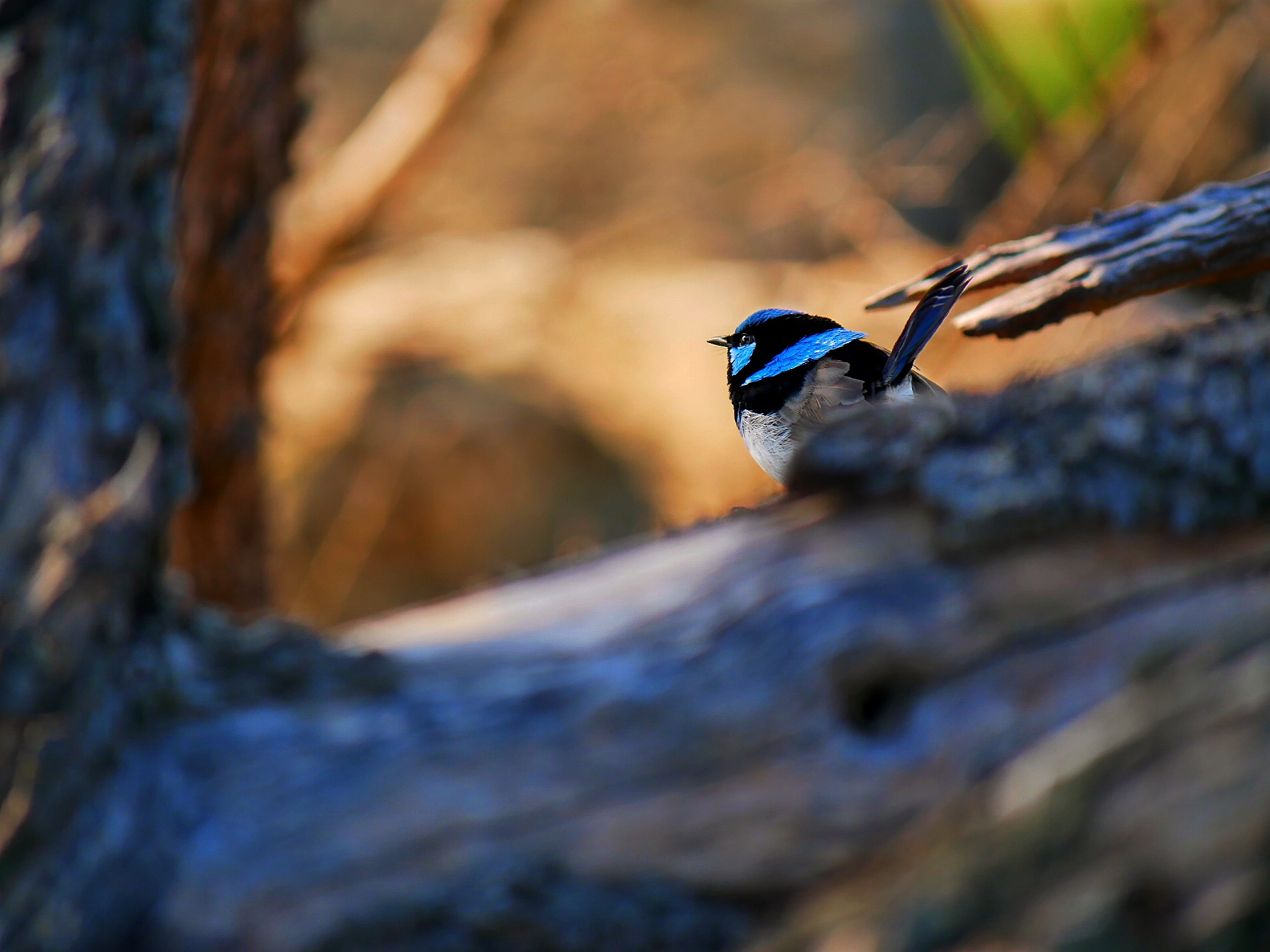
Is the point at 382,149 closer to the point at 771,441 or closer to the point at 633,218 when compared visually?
the point at 633,218

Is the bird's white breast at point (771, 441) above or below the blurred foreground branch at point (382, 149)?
below

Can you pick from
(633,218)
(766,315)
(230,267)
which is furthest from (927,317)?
(633,218)

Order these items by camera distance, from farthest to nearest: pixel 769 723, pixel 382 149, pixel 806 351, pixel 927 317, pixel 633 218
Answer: pixel 633 218
pixel 382 149
pixel 806 351
pixel 927 317
pixel 769 723

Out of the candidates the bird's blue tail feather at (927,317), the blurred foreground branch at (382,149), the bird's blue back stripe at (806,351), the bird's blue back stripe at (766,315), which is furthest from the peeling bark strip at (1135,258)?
the blurred foreground branch at (382,149)

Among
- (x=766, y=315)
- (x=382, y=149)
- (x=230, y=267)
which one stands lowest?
(x=766, y=315)

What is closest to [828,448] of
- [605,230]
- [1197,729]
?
[1197,729]

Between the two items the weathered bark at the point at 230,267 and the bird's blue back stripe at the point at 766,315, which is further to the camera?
the weathered bark at the point at 230,267

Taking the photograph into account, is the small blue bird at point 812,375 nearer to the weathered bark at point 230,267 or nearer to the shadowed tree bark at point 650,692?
the shadowed tree bark at point 650,692

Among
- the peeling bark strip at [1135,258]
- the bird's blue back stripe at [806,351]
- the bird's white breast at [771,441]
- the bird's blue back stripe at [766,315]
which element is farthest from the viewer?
the bird's blue back stripe at [766,315]
